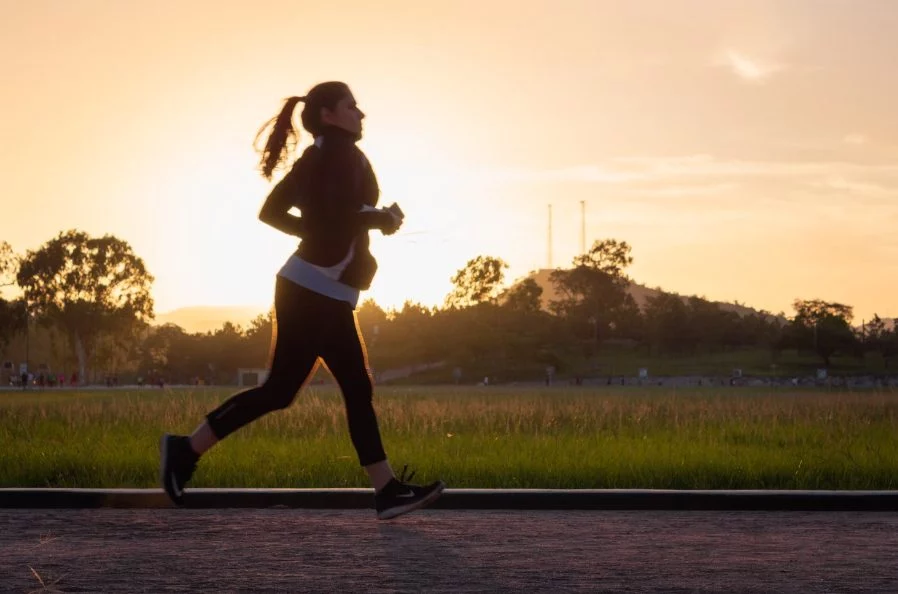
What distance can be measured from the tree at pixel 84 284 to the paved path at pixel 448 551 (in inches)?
3204

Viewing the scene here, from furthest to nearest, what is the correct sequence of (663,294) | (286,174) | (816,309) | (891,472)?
(663,294)
(816,309)
(891,472)
(286,174)

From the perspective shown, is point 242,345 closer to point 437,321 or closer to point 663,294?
point 437,321

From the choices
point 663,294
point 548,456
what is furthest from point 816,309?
point 548,456

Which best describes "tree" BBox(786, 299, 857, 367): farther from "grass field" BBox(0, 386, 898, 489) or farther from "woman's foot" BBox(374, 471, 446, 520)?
"woman's foot" BBox(374, 471, 446, 520)

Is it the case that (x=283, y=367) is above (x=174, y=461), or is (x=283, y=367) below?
above

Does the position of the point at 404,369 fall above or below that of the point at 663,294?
below

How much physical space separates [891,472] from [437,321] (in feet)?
297

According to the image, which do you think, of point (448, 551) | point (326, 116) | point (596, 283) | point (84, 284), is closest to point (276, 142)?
point (326, 116)

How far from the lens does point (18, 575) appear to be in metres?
4.96

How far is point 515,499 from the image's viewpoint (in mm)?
7016

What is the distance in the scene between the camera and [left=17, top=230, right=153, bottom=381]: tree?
84.3 meters

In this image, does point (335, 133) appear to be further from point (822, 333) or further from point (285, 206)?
point (822, 333)

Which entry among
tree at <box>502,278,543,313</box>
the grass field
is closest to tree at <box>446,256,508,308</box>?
tree at <box>502,278,543,313</box>

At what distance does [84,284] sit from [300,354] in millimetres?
83291
